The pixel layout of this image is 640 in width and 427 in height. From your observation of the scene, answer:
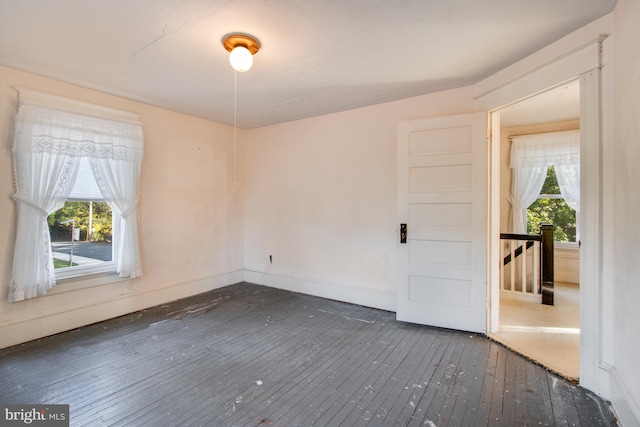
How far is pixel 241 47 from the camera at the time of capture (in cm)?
219

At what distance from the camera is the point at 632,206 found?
1.61 meters

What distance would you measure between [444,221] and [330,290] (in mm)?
1805

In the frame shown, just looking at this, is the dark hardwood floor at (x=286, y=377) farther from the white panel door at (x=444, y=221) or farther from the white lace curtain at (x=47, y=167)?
the white lace curtain at (x=47, y=167)

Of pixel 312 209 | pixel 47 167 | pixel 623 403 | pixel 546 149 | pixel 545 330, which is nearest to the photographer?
pixel 623 403

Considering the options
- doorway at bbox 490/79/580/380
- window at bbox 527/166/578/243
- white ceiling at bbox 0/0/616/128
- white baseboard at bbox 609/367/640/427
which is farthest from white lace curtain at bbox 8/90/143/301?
window at bbox 527/166/578/243

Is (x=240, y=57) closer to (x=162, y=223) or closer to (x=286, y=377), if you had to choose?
(x=286, y=377)

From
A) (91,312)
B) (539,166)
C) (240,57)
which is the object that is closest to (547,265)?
(539,166)

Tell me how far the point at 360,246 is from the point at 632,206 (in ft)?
8.29

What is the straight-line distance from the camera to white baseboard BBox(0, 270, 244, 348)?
2.69 meters

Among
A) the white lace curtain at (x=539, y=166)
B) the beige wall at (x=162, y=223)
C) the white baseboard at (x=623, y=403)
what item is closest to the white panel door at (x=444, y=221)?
the white baseboard at (x=623, y=403)

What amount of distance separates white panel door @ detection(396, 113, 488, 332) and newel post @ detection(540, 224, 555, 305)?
1556 millimetres

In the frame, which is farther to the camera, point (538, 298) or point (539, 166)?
point (539, 166)

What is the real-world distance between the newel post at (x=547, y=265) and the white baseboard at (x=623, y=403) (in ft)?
7.06

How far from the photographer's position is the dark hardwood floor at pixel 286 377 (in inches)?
70.2
